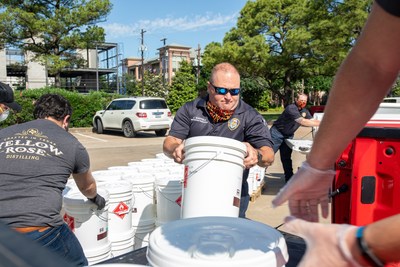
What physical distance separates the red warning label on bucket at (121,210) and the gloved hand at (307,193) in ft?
→ 7.96

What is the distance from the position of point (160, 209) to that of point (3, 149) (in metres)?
1.67

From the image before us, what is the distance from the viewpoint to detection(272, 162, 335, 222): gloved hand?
1481 mm

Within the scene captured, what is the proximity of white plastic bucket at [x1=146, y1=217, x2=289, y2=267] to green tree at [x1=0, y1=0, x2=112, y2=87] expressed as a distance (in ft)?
67.5

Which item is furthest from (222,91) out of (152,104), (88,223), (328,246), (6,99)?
(152,104)

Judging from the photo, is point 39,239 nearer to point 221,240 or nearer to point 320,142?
point 221,240

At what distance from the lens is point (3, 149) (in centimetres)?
268

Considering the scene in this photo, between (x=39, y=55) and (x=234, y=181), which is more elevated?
(x=39, y=55)

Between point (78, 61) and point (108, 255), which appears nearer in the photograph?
point (108, 255)

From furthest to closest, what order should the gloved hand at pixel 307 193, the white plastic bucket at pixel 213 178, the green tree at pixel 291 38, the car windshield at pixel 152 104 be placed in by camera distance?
the green tree at pixel 291 38
the car windshield at pixel 152 104
the white plastic bucket at pixel 213 178
the gloved hand at pixel 307 193

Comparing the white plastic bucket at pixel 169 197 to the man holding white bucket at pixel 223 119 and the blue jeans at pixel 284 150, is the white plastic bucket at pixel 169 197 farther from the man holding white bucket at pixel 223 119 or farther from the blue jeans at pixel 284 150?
the blue jeans at pixel 284 150

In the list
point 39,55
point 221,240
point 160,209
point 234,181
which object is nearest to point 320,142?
point 221,240

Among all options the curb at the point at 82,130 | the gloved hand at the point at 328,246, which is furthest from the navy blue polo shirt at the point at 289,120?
the curb at the point at 82,130

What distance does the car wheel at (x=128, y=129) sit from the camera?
1580cm

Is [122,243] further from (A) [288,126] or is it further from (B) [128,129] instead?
(B) [128,129]
